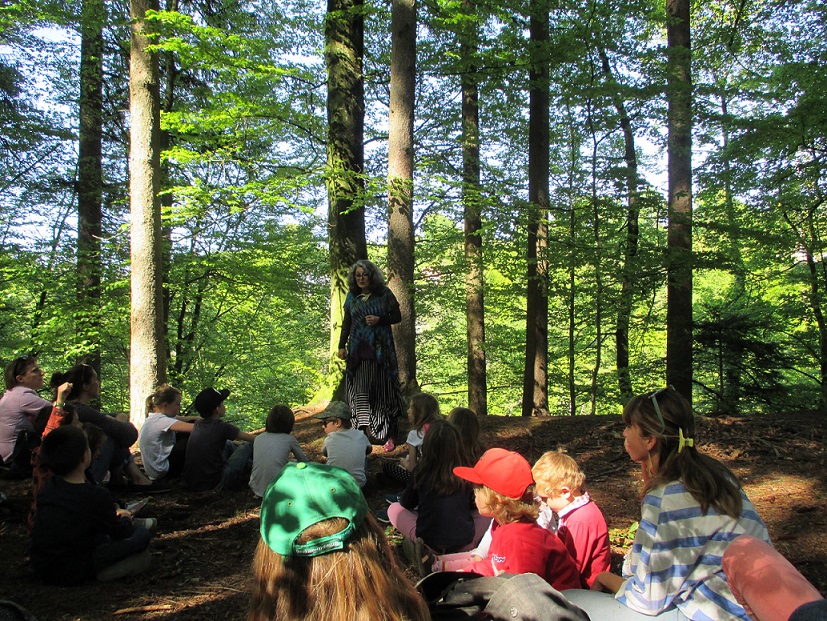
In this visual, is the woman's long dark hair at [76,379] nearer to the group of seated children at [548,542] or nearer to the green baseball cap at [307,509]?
the group of seated children at [548,542]

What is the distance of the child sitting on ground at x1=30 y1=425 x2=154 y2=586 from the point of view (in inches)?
133

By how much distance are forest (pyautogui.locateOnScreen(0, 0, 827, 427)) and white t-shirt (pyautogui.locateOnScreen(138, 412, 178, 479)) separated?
1358 mm

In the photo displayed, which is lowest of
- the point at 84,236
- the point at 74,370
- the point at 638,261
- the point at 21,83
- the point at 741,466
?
the point at 741,466

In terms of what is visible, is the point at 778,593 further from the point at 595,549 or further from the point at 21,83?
the point at 21,83

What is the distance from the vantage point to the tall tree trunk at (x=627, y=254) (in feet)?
30.5

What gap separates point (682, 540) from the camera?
218 cm

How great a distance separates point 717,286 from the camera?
22703mm

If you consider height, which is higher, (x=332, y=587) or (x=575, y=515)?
(x=332, y=587)

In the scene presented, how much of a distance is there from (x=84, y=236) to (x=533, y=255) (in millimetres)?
10698

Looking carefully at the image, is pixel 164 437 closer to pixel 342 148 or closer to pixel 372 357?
pixel 372 357

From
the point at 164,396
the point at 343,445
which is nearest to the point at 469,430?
the point at 343,445

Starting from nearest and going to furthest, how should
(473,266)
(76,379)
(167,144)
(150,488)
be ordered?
1. (76,379)
2. (150,488)
3. (473,266)
4. (167,144)

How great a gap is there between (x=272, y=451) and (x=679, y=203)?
8.13 meters

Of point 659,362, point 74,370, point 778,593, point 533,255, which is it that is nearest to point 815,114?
point 533,255
